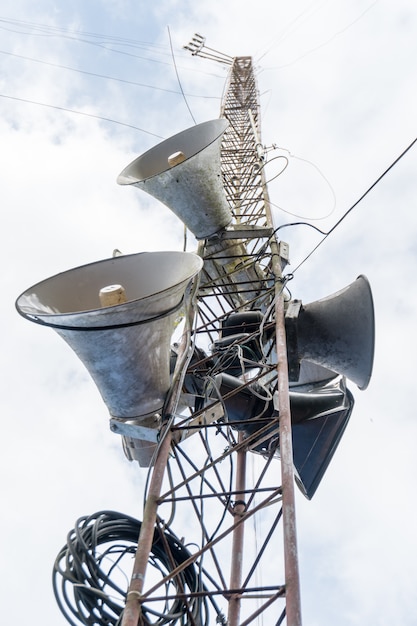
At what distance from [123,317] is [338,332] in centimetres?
241

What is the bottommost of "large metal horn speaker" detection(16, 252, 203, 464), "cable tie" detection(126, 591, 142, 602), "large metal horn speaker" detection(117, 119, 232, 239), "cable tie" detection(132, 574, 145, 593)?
"cable tie" detection(126, 591, 142, 602)

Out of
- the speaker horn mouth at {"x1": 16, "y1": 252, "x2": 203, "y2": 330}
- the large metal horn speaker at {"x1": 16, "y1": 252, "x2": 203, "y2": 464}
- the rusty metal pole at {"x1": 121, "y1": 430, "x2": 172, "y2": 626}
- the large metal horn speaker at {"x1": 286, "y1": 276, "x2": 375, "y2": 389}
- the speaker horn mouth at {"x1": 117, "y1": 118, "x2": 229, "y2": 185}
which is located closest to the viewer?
the rusty metal pole at {"x1": 121, "y1": 430, "x2": 172, "y2": 626}

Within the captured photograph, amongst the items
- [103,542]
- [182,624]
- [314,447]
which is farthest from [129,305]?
[314,447]

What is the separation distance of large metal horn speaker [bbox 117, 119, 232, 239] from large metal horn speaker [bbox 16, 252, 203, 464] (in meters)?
2.13

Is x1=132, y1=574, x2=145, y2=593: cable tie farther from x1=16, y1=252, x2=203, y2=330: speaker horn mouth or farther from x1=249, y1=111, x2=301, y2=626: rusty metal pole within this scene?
x1=16, y1=252, x2=203, y2=330: speaker horn mouth

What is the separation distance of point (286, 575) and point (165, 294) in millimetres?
1651

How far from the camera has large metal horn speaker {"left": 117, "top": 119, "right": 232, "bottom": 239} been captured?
20.2ft

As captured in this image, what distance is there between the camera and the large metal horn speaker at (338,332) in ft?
17.3

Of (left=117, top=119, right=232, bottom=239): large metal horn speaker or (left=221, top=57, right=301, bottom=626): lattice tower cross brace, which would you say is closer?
(left=221, top=57, right=301, bottom=626): lattice tower cross brace

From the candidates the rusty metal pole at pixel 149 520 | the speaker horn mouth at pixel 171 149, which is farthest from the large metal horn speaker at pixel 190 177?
the rusty metal pole at pixel 149 520

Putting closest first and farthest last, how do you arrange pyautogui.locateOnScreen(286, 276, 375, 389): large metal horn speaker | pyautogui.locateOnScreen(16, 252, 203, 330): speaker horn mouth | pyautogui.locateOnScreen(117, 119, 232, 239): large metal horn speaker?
pyautogui.locateOnScreen(16, 252, 203, 330): speaker horn mouth
pyautogui.locateOnScreen(286, 276, 375, 389): large metal horn speaker
pyautogui.locateOnScreen(117, 119, 232, 239): large metal horn speaker

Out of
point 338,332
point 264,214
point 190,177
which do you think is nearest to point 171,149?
point 190,177

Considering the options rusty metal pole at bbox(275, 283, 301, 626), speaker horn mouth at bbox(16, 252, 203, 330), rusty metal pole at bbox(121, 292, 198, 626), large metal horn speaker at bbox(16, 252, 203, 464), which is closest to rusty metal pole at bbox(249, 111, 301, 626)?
rusty metal pole at bbox(275, 283, 301, 626)

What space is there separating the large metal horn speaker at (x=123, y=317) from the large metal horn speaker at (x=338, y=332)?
5.33 feet
